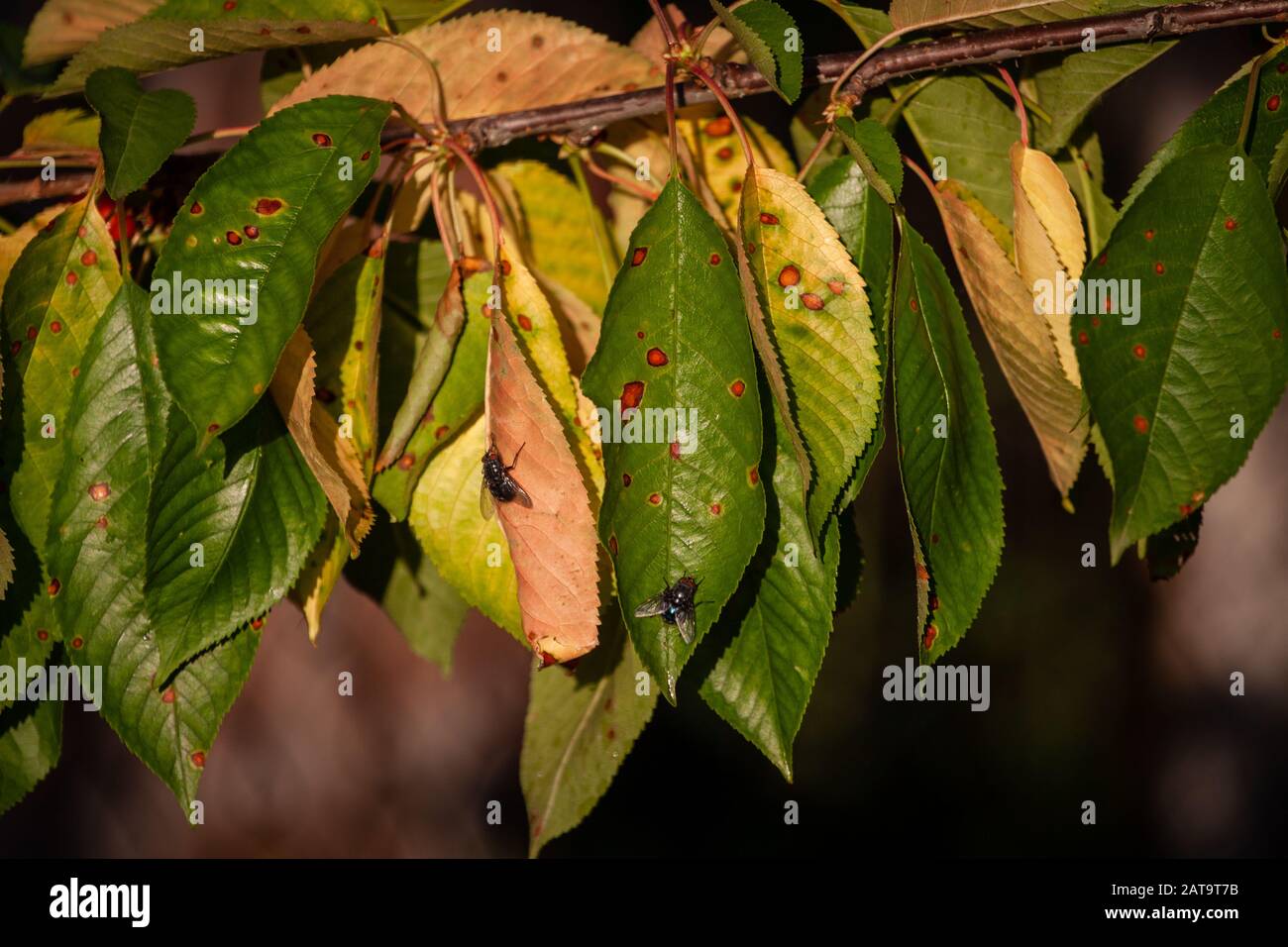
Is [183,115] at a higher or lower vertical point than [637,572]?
higher

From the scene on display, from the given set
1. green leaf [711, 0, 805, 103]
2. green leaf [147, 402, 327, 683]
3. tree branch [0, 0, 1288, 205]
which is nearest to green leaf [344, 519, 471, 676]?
green leaf [147, 402, 327, 683]

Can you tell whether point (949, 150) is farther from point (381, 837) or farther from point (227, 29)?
point (381, 837)

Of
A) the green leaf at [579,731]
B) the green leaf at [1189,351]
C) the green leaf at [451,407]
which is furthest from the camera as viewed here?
the green leaf at [579,731]

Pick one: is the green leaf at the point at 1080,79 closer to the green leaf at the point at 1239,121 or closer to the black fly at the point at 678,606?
the green leaf at the point at 1239,121

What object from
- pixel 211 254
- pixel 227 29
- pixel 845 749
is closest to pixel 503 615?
pixel 211 254

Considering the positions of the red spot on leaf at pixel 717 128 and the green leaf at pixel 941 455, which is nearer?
the green leaf at pixel 941 455

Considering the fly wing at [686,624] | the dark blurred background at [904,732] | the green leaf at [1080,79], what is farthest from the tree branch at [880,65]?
the dark blurred background at [904,732]
